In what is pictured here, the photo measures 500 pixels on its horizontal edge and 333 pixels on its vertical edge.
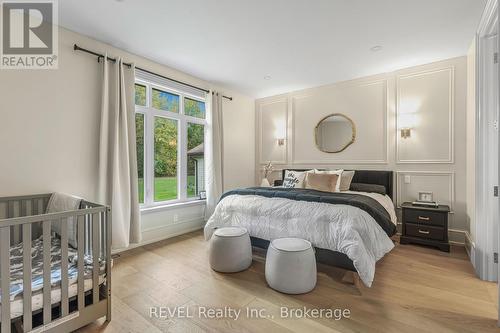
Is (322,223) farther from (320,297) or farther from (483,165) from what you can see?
(483,165)

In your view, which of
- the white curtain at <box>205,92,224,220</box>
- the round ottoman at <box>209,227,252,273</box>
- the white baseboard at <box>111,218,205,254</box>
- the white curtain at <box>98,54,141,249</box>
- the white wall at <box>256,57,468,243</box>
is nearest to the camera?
the round ottoman at <box>209,227,252,273</box>

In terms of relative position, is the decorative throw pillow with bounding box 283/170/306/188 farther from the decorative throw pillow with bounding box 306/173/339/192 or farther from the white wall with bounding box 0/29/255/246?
the white wall with bounding box 0/29/255/246

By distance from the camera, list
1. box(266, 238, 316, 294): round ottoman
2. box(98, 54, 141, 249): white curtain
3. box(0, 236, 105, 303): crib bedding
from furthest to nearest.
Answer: box(98, 54, 141, 249): white curtain
box(266, 238, 316, 294): round ottoman
box(0, 236, 105, 303): crib bedding

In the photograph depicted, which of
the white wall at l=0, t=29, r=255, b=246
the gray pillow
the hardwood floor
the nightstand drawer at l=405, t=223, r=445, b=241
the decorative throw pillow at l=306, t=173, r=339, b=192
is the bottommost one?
the hardwood floor

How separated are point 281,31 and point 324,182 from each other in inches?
82.3

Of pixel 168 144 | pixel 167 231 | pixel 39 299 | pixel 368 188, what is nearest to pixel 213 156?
pixel 168 144

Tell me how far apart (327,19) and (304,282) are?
8.61ft

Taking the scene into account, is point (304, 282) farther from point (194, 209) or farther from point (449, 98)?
point (449, 98)

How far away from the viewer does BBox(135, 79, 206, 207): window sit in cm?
354

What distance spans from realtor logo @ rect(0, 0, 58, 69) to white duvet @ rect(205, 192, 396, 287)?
2.62 m

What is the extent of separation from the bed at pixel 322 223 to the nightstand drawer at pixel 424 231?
3.29 feet

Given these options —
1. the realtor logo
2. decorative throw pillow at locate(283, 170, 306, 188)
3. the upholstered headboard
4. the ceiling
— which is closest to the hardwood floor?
the upholstered headboard

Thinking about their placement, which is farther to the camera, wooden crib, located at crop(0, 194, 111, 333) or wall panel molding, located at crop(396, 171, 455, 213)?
wall panel molding, located at crop(396, 171, 455, 213)

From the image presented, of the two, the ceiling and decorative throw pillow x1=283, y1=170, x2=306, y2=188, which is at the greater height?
the ceiling
